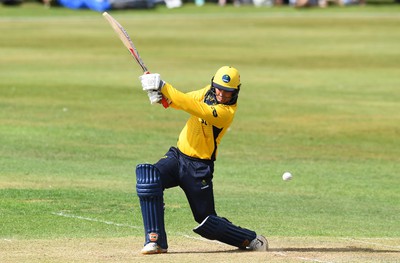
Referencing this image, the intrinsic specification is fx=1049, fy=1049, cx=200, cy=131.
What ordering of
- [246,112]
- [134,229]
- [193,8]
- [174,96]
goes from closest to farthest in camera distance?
1. [174,96]
2. [134,229]
3. [246,112]
4. [193,8]

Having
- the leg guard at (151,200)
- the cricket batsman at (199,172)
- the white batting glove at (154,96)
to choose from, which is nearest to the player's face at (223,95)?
the cricket batsman at (199,172)

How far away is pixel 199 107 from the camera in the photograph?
36.1ft

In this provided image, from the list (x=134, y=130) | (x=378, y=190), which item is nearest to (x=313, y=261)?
(x=378, y=190)

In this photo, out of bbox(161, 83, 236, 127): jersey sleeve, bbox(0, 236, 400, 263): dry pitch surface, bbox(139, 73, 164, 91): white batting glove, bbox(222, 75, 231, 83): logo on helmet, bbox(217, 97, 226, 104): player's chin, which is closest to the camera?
bbox(139, 73, 164, 91): white batting glove

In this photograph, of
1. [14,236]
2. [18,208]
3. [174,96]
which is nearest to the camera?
[174,96]

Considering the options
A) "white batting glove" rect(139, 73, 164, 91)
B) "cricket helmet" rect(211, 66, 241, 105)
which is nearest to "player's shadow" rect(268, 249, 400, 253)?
"cricket helmet" rect(211, 66, 241, 105)

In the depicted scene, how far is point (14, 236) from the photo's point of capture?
1259cm

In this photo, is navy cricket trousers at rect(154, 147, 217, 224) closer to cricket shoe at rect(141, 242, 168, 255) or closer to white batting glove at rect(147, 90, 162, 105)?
cricket shoe at rect(141, 242, 168, 255)

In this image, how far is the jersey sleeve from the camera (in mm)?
10867

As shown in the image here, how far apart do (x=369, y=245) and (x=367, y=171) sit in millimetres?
7670

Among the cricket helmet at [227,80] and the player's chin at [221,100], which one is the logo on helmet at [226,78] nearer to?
the cricket helmet at [227,80]

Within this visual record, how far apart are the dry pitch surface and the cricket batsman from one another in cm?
20

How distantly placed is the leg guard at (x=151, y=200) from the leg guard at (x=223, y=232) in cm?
50

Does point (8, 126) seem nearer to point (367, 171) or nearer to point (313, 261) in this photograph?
point (367, 171)
